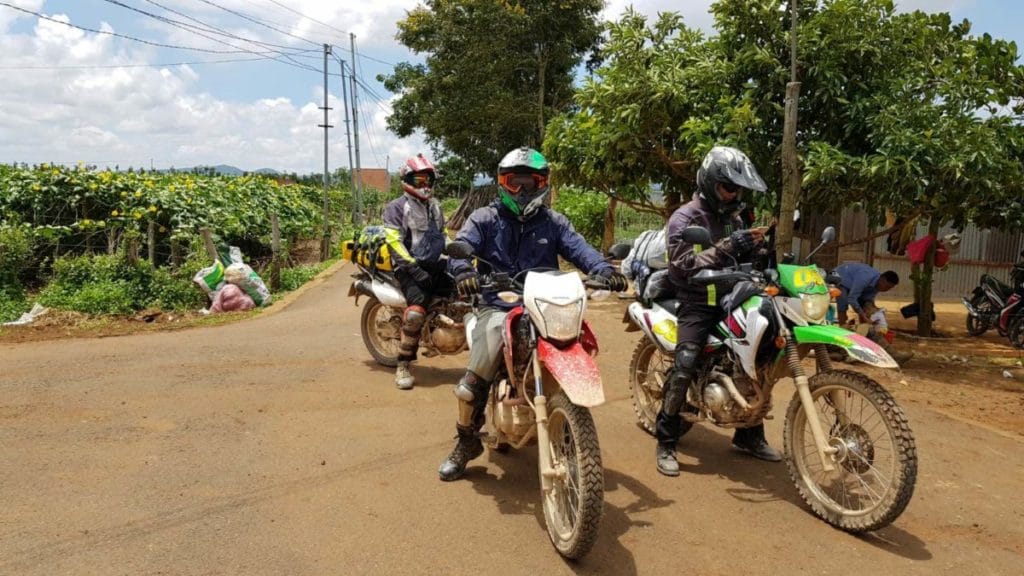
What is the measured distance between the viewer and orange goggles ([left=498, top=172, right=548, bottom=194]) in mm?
3934

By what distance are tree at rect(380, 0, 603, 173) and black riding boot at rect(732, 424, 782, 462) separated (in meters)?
21.2

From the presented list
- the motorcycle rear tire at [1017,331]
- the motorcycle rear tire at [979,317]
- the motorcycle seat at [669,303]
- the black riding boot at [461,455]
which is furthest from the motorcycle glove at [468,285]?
the motorcycle rear tire at [979,317]

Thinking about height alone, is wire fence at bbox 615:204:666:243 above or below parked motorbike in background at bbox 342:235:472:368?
above

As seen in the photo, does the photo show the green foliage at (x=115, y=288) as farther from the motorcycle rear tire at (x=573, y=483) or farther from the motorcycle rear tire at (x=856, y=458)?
the motorcycle rear tire at (x=856, y=458)

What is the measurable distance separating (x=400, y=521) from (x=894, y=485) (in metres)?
2.32

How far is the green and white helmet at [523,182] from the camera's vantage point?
389 cm

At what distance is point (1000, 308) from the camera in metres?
9.76

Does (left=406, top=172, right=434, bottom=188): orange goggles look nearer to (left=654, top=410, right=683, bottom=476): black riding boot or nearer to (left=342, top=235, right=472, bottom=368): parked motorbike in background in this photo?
(left=342, top=235, right=472, bottom=368): parked motorbike in background

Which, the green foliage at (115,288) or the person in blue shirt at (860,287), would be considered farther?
the green foliage at (115,288)

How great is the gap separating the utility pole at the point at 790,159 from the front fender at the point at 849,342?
3.45m

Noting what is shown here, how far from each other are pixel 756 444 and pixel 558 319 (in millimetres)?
2028

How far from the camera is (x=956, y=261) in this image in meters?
13.7

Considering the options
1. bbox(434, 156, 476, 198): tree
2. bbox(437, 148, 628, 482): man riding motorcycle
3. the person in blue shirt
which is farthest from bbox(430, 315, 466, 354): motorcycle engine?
bbox(434, 156, 476, 198): tree

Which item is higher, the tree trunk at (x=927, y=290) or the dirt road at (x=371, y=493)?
the tree trunk at (x=927, y=290)
